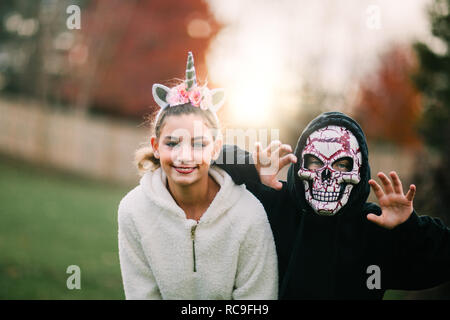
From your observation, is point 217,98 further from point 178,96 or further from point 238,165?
point 238,165

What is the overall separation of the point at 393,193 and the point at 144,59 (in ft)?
63.8

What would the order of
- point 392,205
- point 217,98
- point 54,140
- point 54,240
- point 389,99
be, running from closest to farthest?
1. point 392,205
2. point 217,98
3. point 54,240
4. point 54,140
5. point 389,99

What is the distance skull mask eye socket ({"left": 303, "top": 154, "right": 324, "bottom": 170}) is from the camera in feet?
10.8

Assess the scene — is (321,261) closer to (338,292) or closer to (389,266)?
(338,292)

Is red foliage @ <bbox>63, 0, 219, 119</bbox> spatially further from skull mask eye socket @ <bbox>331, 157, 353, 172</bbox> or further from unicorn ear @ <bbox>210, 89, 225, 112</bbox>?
skull mask eye socket @ <bbox>331, 157, 353, 172</bbox>

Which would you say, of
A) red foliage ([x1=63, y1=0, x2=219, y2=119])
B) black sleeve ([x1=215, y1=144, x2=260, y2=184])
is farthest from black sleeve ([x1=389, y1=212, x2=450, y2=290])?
red foliage ([x1=63, y1=0, x2=219, y2=119])

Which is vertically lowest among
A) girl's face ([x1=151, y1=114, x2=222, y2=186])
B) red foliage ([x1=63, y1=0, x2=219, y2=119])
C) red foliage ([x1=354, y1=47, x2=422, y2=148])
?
girl's face ([x1=151, y1=114, x2=222, y2=186])

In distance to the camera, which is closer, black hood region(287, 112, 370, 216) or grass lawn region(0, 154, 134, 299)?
black hood region(287, 112, 370, 216)

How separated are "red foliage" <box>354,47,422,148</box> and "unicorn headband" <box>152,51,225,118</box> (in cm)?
1988

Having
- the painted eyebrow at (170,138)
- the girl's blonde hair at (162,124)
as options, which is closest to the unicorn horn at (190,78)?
the girl's blonde hair at (162,124)

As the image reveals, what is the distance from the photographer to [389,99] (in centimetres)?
2284

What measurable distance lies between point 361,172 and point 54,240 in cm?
642

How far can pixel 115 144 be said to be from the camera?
1992 centimetres

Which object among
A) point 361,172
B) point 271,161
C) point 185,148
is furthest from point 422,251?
point 185,148
